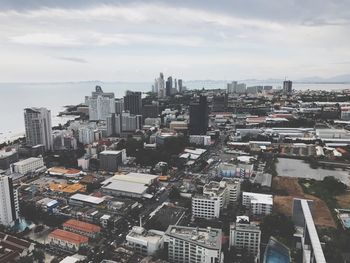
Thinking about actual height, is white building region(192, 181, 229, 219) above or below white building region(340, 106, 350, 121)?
below

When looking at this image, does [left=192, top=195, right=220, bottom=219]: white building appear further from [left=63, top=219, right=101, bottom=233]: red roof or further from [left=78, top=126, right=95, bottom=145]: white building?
[left=78, top=126, right=95, bottom=145]: white building

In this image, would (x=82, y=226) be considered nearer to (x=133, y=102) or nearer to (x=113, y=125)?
(x=113, y=125)

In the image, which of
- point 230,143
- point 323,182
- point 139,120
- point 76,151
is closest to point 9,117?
point 139,120

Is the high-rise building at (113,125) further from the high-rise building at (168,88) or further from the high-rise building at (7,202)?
the high-rise building at (168,88)

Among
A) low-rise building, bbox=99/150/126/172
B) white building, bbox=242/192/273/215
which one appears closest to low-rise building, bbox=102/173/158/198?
low-rise building, bbox=99/150/126/172

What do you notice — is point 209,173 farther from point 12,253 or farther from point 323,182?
point 12,253

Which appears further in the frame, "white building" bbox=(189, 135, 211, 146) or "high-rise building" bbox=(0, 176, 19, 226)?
"white building" bbox=(189, 135, 211, 146)
